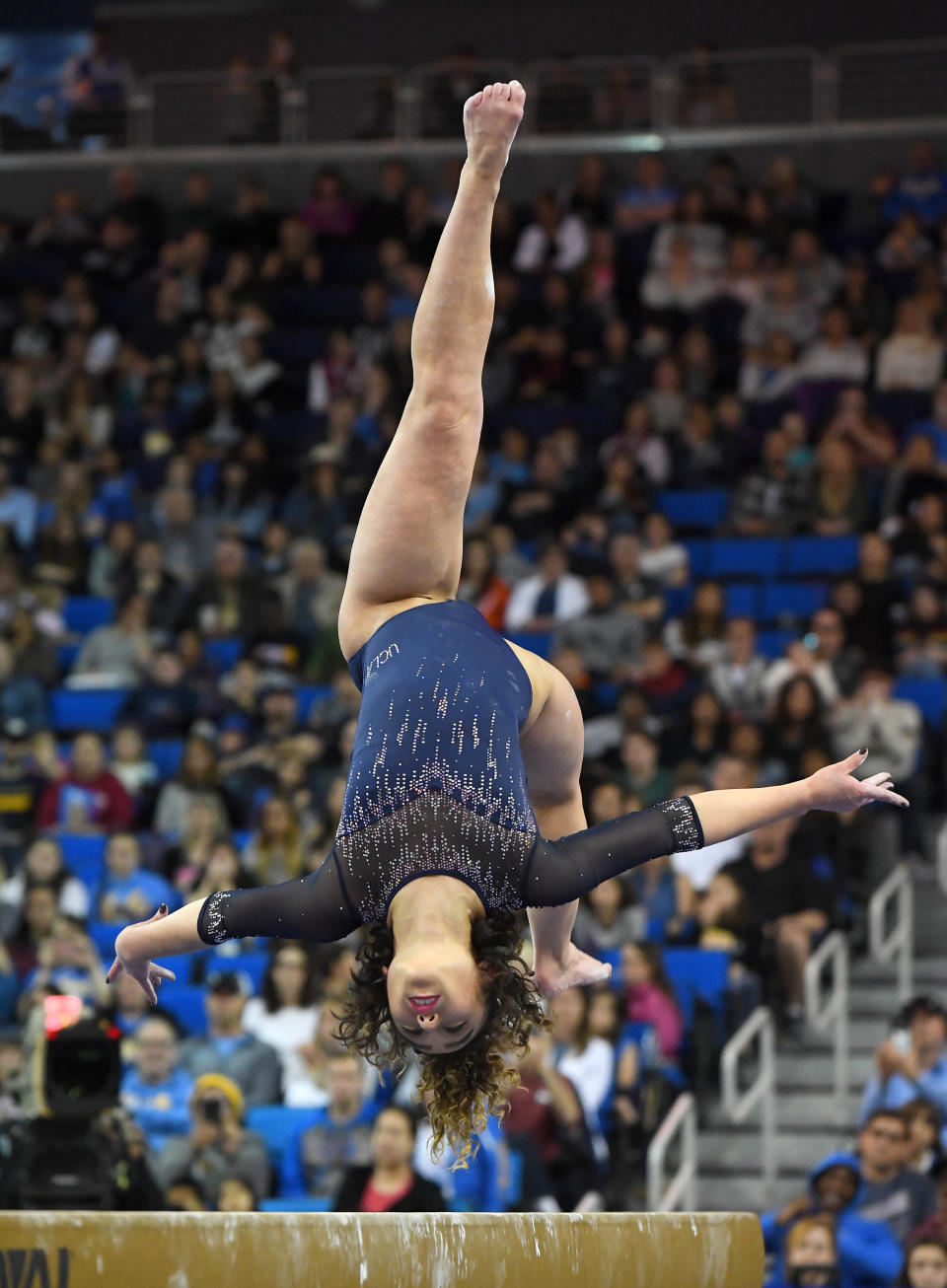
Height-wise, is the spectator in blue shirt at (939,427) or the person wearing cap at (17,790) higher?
the spectator in blue shirt at (939,427)

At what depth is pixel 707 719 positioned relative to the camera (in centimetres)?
945

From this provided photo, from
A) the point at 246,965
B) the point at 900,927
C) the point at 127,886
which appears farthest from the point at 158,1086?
the point at 900,927

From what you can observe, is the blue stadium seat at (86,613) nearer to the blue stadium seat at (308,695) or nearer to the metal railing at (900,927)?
the blue stadium seat at (308,695)

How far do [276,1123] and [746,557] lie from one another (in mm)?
4576

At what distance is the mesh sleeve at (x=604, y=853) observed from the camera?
4.09m

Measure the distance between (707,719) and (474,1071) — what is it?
5295 mm

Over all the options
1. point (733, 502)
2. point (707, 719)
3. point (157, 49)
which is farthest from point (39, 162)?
point (707, 719)

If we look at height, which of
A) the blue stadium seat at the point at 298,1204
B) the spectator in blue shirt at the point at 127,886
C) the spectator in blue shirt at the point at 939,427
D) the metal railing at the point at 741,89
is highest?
the metal railing at the point at 741,89

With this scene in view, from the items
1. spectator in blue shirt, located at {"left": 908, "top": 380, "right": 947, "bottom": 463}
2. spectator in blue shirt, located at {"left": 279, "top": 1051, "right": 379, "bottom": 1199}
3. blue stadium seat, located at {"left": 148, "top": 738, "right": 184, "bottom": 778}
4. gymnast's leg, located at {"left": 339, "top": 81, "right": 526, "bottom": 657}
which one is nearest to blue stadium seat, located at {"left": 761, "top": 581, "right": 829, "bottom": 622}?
spectator in blue shirt, located at {"left": 908, "top": 380, "right": 947, "bottom": 463}

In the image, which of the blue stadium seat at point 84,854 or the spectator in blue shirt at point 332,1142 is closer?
the spectator in blue shirt at point 332,1142

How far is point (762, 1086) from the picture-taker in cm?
808

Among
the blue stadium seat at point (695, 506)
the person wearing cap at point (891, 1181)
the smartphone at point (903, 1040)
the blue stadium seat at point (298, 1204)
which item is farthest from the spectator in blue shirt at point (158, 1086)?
the blue stadium seat at point (695, 506)

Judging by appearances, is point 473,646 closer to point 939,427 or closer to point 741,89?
point 939,427

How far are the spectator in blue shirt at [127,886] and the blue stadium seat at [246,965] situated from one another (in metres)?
0.42
